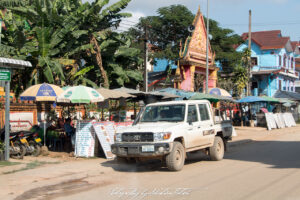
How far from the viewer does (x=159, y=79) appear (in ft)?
112

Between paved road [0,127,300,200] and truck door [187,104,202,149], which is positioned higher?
truck door [187,104,202,149]

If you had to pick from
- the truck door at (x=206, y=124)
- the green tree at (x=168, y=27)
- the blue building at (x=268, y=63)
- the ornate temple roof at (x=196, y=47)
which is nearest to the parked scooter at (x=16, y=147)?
the truck door at (x=206, y=124)

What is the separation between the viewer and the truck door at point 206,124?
1187 cm

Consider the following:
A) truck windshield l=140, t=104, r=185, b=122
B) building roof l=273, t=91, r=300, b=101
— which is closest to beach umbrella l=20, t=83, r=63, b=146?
truck windshield l=140, t=104, r=185, b=122

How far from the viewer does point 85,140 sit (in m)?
13.6

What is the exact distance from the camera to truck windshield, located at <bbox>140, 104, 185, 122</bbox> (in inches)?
441

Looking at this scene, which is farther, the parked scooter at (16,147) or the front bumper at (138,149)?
the parked scooter at (16,147)

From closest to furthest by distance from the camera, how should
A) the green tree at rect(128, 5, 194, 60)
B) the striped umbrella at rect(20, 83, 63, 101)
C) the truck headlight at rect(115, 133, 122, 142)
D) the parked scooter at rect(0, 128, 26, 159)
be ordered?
the truck headlight at rect(115, 133, 122, 142) → the parked scooter at rect(0, 128, 26, 159) → the striped umbrella at rect(20, 83, 63, 101) → the green tree at rect(128, 5, 194, 60)

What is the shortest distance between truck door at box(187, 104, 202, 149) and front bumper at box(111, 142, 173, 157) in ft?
3.71

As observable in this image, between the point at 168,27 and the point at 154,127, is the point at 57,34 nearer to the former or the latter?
the point at 154,127

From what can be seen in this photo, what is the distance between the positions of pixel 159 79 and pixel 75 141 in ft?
68.5

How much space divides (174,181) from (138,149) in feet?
5.20

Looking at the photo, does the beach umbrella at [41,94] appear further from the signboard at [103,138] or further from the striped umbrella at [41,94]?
the signboard at [103,138]

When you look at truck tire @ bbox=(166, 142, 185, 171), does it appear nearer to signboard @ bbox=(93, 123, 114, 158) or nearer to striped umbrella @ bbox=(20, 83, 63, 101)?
signboard @ bbox=(93, 123, 114, 158)
